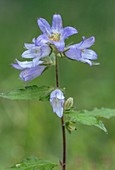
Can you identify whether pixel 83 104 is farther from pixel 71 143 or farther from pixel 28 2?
pixel 28 2

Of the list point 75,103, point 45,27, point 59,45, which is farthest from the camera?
point 75,103

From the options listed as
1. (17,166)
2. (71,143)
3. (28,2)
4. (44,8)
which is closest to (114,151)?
(71,143)

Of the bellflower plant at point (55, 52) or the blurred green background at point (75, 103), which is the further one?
the blurred green background at point (75, 103)

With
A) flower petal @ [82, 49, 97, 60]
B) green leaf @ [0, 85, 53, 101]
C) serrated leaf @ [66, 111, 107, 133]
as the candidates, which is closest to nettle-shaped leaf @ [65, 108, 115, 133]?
serrated leaf @ [66, 111, 107, 133]

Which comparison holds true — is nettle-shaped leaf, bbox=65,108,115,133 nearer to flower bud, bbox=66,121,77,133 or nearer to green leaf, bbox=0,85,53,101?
flower bud, bbox=66,121,77,133

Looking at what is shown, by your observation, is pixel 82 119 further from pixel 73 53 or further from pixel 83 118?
pixel 73 53

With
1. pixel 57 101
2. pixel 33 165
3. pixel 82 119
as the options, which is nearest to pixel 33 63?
pixel 57 101

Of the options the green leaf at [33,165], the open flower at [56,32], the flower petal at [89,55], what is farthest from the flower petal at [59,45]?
the green leaf at [33,165]

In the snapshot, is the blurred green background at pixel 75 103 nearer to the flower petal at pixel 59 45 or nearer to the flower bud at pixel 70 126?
the flower bud at pixel 70 126
